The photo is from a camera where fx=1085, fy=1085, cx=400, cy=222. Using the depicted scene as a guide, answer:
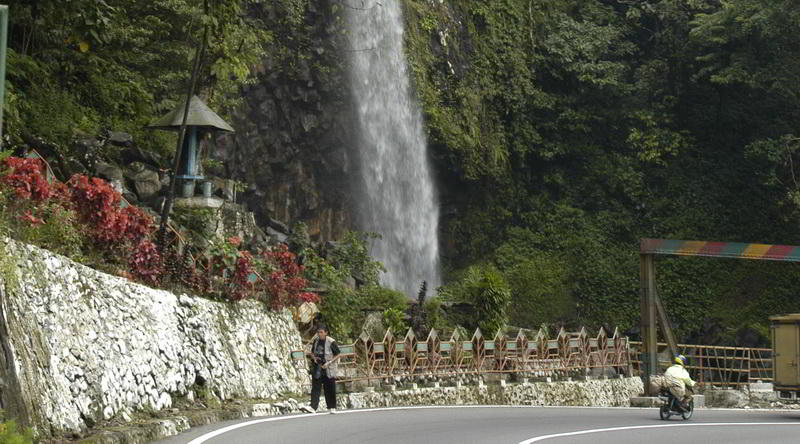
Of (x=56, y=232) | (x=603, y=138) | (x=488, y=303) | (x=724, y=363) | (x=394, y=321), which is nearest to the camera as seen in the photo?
(x=56, y=232)

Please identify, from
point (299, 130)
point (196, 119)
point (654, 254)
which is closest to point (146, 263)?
point (196, 119)

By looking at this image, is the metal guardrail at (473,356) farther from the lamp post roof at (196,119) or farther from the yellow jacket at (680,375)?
the yellow jacket at (680,375)

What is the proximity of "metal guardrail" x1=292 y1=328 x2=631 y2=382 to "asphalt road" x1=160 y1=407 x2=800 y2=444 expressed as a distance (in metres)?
2.59

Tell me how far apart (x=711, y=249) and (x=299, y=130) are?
16.5 meters

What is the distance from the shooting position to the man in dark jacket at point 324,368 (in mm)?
17203

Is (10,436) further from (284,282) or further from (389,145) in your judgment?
(389,145)

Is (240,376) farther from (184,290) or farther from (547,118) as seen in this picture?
(547,118)

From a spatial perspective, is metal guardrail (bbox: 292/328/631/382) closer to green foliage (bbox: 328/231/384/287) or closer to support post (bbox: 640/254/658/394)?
support post (bbox: 640/254/658/394)

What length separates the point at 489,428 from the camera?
1529cm

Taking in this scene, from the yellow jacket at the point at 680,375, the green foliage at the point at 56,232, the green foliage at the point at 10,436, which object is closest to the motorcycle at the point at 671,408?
the yellow jacket at the point at 680,375

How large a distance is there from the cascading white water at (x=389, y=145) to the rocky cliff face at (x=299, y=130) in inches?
30.0

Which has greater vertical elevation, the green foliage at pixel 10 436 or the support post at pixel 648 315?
the support post at pixel 648 315

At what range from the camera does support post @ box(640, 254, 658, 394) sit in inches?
998

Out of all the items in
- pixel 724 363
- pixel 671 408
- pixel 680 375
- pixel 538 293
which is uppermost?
pixel 538 293
